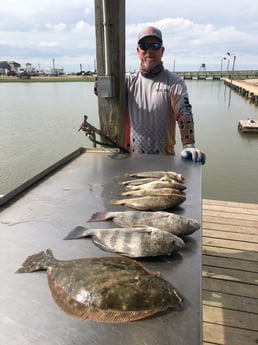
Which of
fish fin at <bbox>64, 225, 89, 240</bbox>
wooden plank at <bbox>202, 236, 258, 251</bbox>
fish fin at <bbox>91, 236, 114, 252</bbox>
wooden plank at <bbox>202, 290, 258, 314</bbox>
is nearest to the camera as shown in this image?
fish fin at <bbox>91, 236, 114, 252</bbox>

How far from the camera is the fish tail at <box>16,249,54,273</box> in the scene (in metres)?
1.41

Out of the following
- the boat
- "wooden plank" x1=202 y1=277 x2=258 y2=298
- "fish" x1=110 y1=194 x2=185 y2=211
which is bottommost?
the boat

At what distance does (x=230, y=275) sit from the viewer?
368cm

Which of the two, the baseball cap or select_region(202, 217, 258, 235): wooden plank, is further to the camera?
select_region(202, 217, 258, 235): wooden plank

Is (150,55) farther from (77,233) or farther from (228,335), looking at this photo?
(228,335)

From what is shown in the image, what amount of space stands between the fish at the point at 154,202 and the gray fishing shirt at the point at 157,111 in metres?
1.55

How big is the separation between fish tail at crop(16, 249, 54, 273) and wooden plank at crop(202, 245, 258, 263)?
3071 millimetres

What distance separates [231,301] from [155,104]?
2266 millimetres

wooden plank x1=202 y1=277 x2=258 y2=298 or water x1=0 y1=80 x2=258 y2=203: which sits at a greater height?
wooden plank x1=202 y1=277 x2=258 y2=298

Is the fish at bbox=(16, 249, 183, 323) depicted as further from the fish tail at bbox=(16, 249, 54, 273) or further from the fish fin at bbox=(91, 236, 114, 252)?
the fish fin at bbox=(91, 236, 114, 252)

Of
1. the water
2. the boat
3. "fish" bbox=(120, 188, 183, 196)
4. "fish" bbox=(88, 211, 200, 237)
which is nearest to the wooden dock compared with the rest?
"fish" bbox=(120, 188, 183, 196)

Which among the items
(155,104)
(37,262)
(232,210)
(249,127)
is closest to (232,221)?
(232,210)

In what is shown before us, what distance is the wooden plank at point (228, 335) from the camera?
9.18 feet

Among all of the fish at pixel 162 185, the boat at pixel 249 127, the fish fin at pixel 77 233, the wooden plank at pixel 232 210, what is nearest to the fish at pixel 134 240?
the fish fin at pixel 77 233
